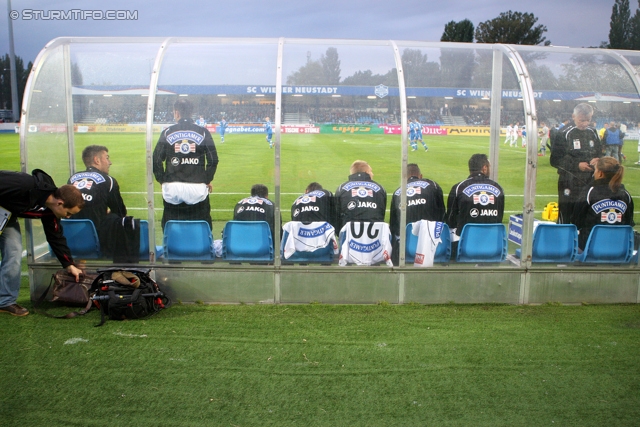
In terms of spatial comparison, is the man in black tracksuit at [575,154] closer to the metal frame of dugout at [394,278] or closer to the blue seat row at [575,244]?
the blue seat row at [575,244]

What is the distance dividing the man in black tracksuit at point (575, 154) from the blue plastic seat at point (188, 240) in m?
4.28

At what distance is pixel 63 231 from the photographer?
6250 millimetres

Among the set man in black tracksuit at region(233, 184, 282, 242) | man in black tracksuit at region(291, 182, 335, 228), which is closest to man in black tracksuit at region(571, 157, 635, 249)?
man in black tracksuit at region(291, 182, 335, 228)

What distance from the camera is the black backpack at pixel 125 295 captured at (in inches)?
219

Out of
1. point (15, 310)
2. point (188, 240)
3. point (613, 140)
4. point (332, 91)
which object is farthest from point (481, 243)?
point (15, 310)

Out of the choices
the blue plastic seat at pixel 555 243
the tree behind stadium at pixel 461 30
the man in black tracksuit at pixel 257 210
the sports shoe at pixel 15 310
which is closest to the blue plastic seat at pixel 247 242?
the man in black tracksuit at pixel 257 210

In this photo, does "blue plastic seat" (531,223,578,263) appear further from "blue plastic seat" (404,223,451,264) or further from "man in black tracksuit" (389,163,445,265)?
"man in black tracksuit" (389,163,445,265)

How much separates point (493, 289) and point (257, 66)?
3.81m

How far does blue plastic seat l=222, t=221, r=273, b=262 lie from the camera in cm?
629

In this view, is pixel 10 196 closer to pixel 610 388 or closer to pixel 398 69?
pixel 398 69

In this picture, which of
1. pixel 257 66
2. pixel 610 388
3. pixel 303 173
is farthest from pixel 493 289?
pixel 257 66

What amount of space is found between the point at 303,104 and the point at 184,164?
155 cm

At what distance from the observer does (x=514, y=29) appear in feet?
187

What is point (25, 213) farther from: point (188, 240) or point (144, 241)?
point (188, 240)
